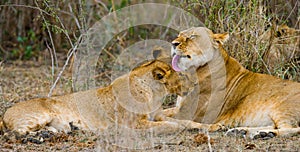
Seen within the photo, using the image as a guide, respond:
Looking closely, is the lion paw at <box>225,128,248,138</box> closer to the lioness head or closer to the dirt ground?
the dirt ground

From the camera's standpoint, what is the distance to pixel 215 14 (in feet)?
23.7

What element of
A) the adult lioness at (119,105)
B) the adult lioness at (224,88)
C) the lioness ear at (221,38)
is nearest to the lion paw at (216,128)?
the adult lioness at (224,88)

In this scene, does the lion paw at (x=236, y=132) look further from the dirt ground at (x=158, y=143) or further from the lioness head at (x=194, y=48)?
the lioness head at (x=194, y=48)

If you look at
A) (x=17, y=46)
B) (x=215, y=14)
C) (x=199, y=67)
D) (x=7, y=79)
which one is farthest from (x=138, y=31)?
(x=199, y=67)

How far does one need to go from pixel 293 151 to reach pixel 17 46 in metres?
6.18

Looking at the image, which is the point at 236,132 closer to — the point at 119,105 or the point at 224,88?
the point at 224,88

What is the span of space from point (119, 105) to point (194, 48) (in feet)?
2.97

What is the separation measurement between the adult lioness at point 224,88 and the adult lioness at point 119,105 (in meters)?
Answer: 0.21

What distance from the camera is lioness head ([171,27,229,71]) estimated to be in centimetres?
Result: 627

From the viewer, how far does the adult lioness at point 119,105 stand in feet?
19.9

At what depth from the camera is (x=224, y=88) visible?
6.43 metres

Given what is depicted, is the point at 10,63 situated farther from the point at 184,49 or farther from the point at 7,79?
the point at 184,49

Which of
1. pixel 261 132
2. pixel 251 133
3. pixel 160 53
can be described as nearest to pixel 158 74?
pixel 160 53

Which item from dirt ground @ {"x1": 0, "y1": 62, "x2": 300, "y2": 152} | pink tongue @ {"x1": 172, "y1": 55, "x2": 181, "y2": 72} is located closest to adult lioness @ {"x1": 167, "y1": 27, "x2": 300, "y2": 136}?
pink tongue @ {"x1": 172, "y1": 55, "x2": 181, "y2": 72}
